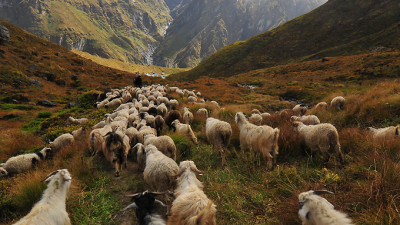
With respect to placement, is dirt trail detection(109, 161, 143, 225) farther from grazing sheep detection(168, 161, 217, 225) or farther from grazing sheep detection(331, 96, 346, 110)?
grazing sheep detection(331, 96, 346, 110)

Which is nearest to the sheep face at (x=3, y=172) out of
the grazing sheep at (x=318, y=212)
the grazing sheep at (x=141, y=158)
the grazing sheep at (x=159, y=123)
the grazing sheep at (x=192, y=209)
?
the grazing sheep at (x=141, y=158)

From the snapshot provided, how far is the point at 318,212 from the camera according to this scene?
8.33ft

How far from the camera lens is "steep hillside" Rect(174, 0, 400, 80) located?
62.7 metres

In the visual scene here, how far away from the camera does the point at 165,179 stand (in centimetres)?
411

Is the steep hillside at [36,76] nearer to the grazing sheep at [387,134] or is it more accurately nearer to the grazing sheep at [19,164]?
the grazing sheep at [19,164]

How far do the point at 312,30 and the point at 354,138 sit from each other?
94.8 meters

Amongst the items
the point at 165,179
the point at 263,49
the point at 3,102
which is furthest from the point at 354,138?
the point at 263,49

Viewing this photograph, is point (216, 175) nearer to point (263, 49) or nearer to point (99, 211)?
point (99, 211)

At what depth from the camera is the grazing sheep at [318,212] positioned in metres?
2.31

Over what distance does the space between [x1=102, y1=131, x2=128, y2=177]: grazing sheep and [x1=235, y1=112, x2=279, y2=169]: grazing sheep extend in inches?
173

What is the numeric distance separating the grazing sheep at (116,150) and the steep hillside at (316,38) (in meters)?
74.0

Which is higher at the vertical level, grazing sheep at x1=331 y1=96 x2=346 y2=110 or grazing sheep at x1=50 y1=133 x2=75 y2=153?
grazing sheep at x1=50 y1=133 x2=75 y2=153

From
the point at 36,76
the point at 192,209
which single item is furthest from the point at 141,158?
the point at 36,76

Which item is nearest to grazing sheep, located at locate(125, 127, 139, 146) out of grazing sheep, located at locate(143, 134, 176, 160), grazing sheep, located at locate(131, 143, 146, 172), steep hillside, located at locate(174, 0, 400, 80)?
grazing sheep, located at locate(131, 143, 146, 172)
